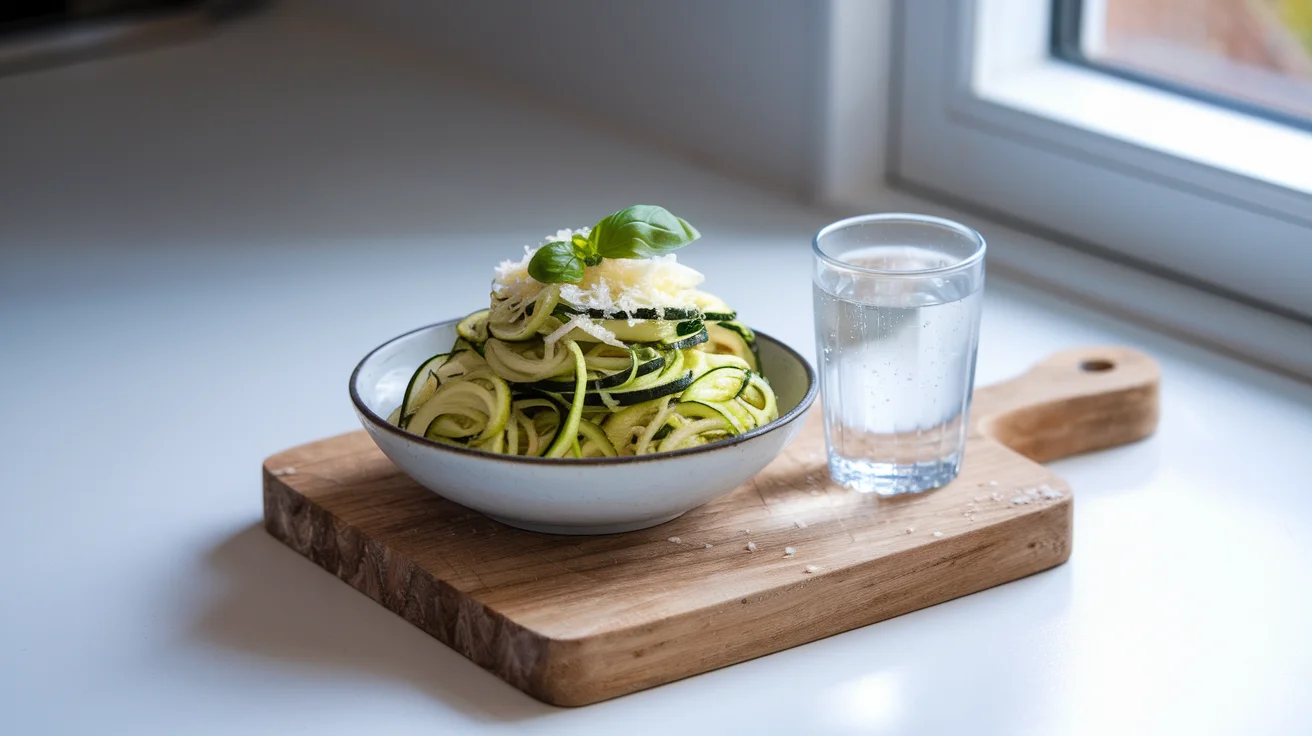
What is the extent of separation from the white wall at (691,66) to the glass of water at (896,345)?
60 centimetres

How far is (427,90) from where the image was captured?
2.09 meters

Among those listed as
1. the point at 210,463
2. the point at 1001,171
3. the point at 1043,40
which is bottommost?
the point at 210,463

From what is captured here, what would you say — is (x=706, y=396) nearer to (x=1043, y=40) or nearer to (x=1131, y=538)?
(x=1131, y=538)

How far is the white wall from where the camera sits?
1597 millimetres

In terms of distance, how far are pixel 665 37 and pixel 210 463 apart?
889mm

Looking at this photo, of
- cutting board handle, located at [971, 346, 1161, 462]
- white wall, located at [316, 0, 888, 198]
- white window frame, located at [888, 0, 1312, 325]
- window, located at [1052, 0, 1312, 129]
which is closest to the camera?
cutting board handle, located at [971, 346, 1161, 462]

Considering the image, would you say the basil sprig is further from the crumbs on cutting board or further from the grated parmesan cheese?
the crumbs on cutting board

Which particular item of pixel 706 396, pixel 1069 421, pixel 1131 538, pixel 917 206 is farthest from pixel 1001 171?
pixel 706 396

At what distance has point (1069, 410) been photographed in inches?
42.8

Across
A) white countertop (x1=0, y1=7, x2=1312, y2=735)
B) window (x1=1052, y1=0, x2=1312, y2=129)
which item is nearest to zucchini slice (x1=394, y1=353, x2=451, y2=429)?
white countertop (x1=0, y1=7, x2=1312, y2=735)

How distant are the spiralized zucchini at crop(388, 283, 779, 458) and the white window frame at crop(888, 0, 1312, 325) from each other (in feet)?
1.83

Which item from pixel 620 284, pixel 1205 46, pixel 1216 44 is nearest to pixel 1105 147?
pixel 620 284

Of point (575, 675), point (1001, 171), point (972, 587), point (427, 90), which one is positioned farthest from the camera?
point (427, 90)

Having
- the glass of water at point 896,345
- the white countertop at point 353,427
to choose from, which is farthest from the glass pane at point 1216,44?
the glass of water at point 896,345
